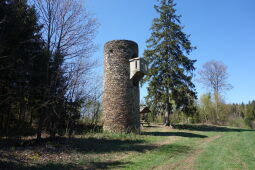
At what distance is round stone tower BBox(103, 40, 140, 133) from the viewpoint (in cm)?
1398

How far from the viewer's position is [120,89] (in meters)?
14.2

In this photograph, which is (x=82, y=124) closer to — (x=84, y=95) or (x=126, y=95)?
(x=84, y=95)

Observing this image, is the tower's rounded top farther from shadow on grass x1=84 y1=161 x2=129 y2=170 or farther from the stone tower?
shadow on grass x1=84 y1=161 x2=129 y2=170

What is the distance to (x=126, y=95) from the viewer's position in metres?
14.2

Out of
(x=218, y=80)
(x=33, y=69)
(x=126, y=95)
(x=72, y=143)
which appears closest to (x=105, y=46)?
(x=126, y=95)

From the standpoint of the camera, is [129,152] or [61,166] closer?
[61,166]

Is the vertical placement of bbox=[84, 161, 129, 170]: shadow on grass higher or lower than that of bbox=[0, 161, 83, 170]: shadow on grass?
lower

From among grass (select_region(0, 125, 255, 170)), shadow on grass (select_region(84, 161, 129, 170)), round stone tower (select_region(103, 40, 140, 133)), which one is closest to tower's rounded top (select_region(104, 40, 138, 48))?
round stone tower (select_region(103, 40, 140, 133))

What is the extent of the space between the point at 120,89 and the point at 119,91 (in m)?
0.16

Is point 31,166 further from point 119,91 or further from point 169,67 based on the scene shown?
point 169,67

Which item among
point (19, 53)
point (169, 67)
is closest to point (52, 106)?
point (19, 53)

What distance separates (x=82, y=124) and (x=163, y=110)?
10.4 meters

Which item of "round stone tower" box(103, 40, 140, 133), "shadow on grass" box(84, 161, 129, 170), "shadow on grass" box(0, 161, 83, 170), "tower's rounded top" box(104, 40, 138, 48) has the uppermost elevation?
"tower's rounded top" box(104, 40, 138, 48)

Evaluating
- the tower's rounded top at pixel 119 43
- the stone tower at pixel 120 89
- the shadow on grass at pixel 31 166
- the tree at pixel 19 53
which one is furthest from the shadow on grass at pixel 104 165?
the tower's rounded top at pixel 119 43
